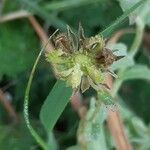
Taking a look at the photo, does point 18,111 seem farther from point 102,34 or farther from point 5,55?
point 102,34

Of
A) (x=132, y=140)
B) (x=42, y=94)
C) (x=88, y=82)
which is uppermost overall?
(x=88, y=82)

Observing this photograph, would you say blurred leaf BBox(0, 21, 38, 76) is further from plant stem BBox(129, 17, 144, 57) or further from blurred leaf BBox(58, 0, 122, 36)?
plant stem BBox(129, 17, 144, 57)

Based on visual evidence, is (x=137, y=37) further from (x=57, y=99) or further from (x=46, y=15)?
(x=57, y=99)

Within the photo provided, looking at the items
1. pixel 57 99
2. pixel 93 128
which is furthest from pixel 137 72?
pixel 57 99

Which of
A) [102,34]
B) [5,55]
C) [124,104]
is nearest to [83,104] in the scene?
[124,104]

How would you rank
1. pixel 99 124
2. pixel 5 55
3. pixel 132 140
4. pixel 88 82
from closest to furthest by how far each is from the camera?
pixel 88 82, pixel 99 124, pixel 132 140, pixel 5 55


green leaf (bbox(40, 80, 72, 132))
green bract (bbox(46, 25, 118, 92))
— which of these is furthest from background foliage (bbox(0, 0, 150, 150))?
green bract (bbox(46, 25, 118, 92))
